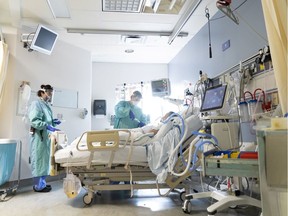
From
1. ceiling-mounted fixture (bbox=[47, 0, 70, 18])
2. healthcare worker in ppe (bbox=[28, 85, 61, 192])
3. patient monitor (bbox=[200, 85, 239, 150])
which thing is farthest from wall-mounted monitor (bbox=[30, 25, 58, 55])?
patient monitor (bbox=[200, 85, 239, 150])

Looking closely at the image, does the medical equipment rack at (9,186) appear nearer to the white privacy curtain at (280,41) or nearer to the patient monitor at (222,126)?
the patient monitor at (222,126)

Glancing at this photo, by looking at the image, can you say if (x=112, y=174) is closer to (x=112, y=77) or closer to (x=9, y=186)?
(x=9, y=186)

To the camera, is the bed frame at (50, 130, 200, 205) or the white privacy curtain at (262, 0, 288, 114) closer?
the white privacy curtain at (262, 0, 288, 114)

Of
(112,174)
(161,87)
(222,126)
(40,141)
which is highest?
(161,87)

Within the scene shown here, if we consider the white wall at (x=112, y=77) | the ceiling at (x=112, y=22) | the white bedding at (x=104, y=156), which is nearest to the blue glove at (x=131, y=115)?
the white bedding at (x=104, y=156)

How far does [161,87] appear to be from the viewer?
15.1 feet

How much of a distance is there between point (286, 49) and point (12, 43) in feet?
12.5

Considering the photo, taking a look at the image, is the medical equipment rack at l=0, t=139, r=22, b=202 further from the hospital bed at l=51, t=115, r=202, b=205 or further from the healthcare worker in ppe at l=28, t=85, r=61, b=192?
the hospital bed at l=51, t=115, r=202, b=205

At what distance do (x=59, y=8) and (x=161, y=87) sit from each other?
7.56 ft

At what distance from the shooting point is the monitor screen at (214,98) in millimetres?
2188

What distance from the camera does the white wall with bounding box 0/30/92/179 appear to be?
3.56 metres

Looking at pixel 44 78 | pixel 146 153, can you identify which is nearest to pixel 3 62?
pixel 44 78

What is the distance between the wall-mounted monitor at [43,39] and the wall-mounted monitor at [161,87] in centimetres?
207

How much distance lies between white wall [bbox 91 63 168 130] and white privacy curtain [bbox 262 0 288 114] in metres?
4.38
